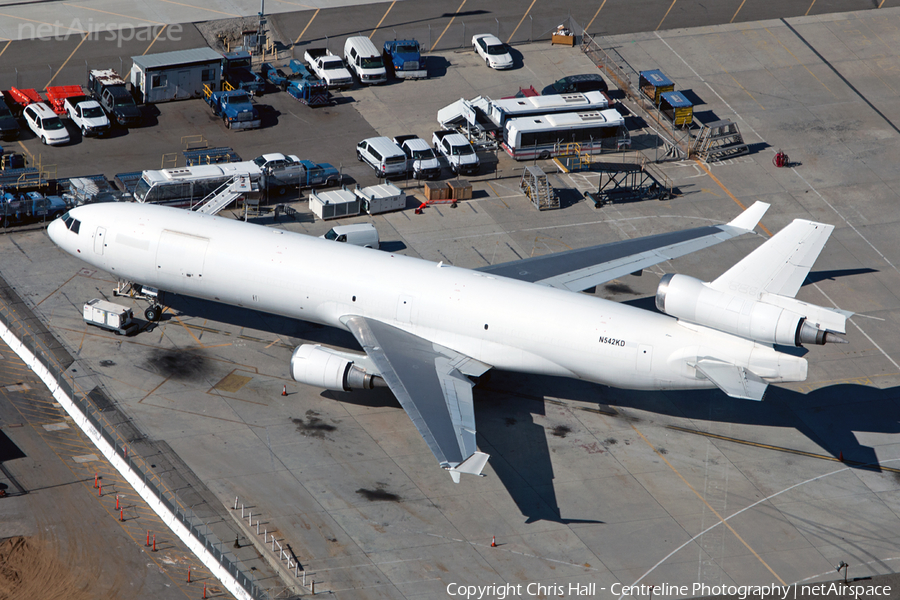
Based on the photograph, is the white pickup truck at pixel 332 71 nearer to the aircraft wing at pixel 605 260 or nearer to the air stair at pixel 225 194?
the air stair at pixel 225 194

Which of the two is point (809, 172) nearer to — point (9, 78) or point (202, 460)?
point (202, 460)

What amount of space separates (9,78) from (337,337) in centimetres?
4229

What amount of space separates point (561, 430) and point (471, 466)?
11.4 meters

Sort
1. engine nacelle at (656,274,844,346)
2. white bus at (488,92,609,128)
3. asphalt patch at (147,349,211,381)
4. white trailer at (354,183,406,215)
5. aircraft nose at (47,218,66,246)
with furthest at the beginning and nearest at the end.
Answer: white bus at (488,92,609,128), white trailer at (354,183,406,215), aircraft nose at (47,218,66,246), asphalt patch at (147,349,211,381), engine nacelle at (656,274,844,346)

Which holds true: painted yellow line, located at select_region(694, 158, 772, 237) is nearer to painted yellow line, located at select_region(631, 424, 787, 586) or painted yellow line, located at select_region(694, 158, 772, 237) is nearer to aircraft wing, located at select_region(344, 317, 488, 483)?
painted yellow line, located at select_region(631, 424, 787, 586)

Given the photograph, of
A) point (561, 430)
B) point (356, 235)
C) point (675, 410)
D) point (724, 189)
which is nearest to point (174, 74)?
point (356, 235)

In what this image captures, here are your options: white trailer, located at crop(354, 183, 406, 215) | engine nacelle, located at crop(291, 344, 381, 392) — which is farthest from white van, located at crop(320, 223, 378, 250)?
engine nacelle, located at crop(291, 344, 381, 392)

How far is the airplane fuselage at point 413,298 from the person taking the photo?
54656 millimetres

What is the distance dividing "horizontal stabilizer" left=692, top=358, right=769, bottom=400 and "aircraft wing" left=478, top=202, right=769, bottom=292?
35.8 feet

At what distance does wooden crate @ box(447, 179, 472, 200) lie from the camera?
255 ft

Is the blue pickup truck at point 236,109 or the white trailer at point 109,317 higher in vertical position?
the blue pickup truck at point 236,109

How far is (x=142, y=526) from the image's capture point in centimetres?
5053

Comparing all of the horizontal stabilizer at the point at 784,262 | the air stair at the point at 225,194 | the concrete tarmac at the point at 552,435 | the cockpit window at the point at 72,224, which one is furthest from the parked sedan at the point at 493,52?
the horizontal stabilizer at the point at 784,262

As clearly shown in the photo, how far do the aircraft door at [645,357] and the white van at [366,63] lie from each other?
148ft
